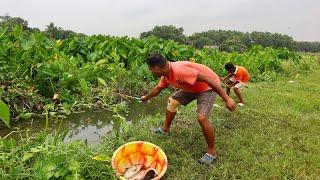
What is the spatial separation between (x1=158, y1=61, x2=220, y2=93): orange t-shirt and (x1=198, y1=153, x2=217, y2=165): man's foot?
76 centimetres

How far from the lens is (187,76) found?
426cm

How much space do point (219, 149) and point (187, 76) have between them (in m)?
1.10

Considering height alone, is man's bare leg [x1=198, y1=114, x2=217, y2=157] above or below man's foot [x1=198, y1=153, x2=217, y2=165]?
above

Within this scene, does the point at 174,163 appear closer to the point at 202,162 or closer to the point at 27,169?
the point at 202,162

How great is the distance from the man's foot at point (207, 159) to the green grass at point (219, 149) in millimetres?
61

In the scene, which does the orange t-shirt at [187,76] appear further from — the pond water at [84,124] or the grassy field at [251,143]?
the pond water at [84,124]

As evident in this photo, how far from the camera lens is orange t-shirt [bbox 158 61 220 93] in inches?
168

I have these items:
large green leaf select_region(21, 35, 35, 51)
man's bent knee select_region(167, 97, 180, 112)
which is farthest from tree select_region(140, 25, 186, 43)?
man's bent knee select_region(167, 97, 180, 112)

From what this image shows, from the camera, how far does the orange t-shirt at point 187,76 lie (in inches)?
168

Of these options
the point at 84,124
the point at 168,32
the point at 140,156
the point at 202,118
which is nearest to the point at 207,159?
the point at 202,118

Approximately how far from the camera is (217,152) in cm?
470

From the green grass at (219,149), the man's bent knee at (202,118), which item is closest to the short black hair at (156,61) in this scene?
the man's bent knee at (202,118)

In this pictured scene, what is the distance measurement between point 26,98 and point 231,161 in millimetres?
3572

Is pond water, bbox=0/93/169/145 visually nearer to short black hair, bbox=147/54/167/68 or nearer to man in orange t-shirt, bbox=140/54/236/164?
man in orange t-shirt, bbox=140/54/236/164
